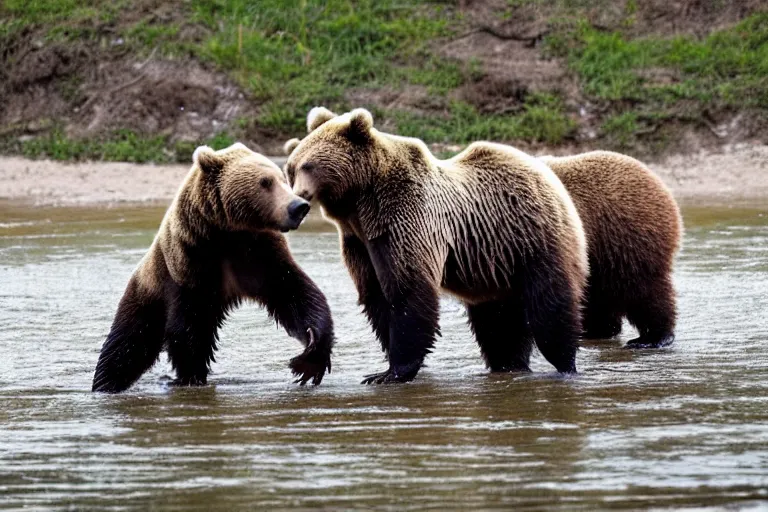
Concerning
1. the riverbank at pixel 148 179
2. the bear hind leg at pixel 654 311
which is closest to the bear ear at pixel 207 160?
the bear hind leg at pixel 654 311

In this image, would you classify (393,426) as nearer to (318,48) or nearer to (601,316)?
(601,316)

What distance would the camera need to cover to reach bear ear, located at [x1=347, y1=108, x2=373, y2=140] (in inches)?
258

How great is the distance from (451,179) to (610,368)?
1.24m

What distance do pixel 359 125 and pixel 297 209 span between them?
572mm

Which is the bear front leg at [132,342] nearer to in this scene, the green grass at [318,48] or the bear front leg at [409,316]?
the bear front leg at [409,316]

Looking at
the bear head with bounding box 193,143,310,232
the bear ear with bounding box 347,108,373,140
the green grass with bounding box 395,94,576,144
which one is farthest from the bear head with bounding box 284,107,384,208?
the green grass with bounding box 395,94,576,144

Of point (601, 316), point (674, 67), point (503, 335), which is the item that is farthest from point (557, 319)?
point (674, 67)

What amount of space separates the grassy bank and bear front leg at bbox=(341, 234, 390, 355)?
9976mm

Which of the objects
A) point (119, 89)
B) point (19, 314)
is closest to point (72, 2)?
point (119, 89)

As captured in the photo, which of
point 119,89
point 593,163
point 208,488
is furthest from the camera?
point 119,89

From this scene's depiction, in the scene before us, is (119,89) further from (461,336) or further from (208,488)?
(208,488)

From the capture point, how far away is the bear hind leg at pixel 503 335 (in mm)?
6926

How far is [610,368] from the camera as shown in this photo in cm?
665

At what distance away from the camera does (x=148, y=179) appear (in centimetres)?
1634
